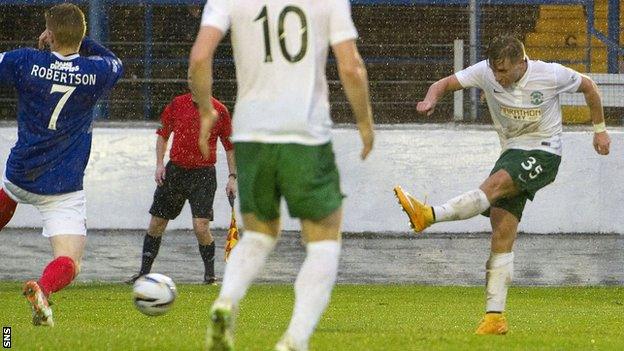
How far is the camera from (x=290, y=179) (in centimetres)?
612

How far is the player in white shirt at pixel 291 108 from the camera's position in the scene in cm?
610

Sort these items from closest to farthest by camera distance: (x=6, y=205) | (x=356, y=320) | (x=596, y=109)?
(x=6, y=205) → (x=596, y=109) → (x=356, y=320)

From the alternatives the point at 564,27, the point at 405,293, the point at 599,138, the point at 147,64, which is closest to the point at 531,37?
the point at 564,27

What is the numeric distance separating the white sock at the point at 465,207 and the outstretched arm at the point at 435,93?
0.61m

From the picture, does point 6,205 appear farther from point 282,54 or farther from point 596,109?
point 596,109

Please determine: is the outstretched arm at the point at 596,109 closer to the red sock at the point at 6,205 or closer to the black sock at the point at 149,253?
the red sock at the point at 6,205

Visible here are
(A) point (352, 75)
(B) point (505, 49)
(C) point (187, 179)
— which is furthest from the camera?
(C) point (187, 179)

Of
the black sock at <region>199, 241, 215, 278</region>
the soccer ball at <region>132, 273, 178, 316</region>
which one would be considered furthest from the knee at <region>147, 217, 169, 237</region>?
the soccer ball at <region>132, 273, 178, 316</region>

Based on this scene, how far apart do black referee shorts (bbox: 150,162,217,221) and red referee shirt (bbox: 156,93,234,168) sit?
0.26ft

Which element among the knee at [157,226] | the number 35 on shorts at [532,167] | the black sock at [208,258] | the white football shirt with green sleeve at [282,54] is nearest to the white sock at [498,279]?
the number 35 on shorts at [532,167]

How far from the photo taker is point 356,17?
17.9m

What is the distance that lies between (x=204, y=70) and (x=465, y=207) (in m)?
3.27

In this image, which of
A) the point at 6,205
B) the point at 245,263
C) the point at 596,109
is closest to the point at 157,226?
the point at 6,205

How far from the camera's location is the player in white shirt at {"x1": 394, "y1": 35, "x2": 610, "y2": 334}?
352 inches
